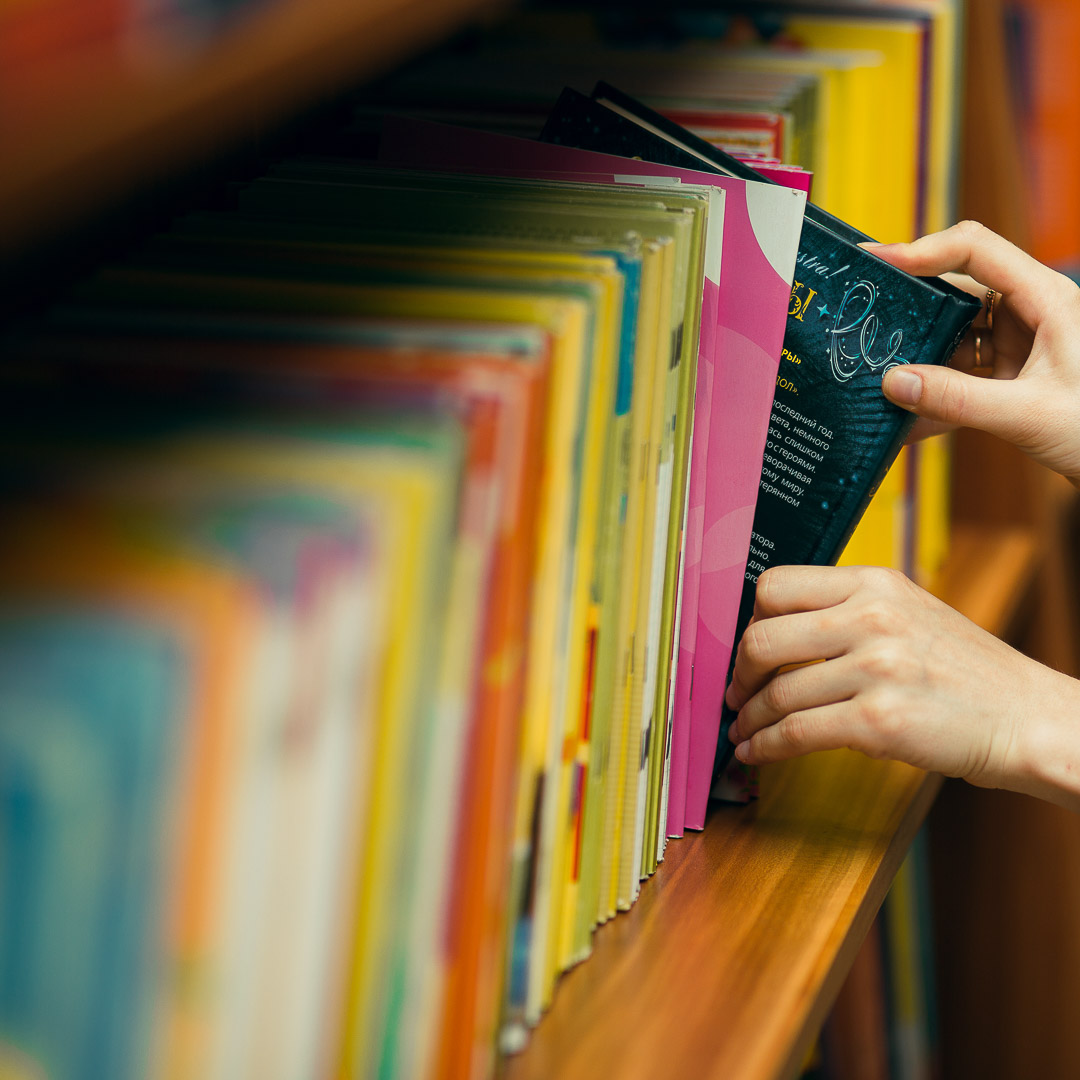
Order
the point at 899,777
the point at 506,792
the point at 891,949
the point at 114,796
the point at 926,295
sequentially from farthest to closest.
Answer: the point at 891,949, the point at 899,777, the point at 926,295, the point at 506,792, the point at 114,796

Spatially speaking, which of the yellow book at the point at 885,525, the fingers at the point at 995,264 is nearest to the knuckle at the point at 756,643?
the fingers at the point at 995,264

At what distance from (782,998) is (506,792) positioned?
0.20 metres

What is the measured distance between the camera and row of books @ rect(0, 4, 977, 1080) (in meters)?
0.32

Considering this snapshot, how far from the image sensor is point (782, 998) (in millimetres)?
532

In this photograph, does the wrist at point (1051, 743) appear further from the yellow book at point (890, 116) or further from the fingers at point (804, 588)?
the yellow book at point (890, 116)

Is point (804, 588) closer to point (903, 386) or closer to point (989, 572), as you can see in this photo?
point (903, 386)

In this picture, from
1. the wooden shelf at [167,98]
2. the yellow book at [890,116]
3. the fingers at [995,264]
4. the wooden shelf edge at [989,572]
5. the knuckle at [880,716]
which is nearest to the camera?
the wooden shelf at [167,98]

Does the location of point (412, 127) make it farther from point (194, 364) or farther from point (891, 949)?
point (891, 949)

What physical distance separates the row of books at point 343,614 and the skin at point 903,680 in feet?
0.26

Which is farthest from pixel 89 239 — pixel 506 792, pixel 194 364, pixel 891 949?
pixel 891 949

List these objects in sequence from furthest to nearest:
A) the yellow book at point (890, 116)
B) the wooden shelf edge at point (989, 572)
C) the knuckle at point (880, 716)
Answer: the wooden shelf edge at point (989, 572)
the yellow book at point (890, 116)
the knuckle at point (880, 716)

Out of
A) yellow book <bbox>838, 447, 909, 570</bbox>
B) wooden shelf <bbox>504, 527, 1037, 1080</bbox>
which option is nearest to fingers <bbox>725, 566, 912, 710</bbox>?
wooden shelf <bbox>504, 527, 1037, 1080</bbox>

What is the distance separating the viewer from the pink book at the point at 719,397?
0.63m

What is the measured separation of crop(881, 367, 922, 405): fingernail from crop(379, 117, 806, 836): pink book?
67 millimetres
